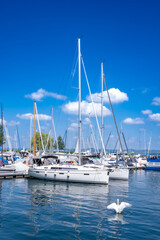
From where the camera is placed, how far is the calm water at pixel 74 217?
497 inches

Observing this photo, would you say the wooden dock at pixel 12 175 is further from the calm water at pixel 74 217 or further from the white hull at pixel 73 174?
the calm water at pixel 74 217

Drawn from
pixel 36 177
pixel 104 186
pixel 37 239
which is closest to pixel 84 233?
pixel 37 239

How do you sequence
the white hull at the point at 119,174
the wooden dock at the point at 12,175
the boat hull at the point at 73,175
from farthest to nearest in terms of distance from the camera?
the white hull at the point at 119,174 → the wooden dock at the point at 12,175 → the boat hull at the point at 73,175

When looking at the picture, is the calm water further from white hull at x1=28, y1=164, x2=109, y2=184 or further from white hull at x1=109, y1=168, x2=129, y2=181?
white hull at x1=109, y1=168, x2=129, y2=181

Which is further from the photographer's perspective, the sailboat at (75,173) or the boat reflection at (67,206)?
the sailboat at (75,173)

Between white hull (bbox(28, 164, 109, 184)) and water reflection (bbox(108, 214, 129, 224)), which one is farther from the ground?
white hull (bbox(28, 164, 109, 184))

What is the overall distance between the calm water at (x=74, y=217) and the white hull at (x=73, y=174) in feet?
19.5

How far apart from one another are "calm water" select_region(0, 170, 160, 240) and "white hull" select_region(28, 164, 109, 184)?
A: 5.93 m

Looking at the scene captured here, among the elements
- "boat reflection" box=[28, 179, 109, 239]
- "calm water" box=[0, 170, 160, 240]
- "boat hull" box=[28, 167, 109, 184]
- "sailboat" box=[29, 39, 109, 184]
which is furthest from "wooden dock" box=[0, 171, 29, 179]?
"calm water" box=[0, 170, 160, 240]

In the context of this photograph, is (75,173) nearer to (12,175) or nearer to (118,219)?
(12,175)

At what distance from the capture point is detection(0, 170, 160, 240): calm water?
1262 centimetres

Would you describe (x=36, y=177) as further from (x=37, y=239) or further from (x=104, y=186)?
(x=37, y=239)

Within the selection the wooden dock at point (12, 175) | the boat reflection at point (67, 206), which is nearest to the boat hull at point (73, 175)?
the boat reflection at point (67, 206)

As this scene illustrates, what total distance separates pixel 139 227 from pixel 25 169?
90.4ft
